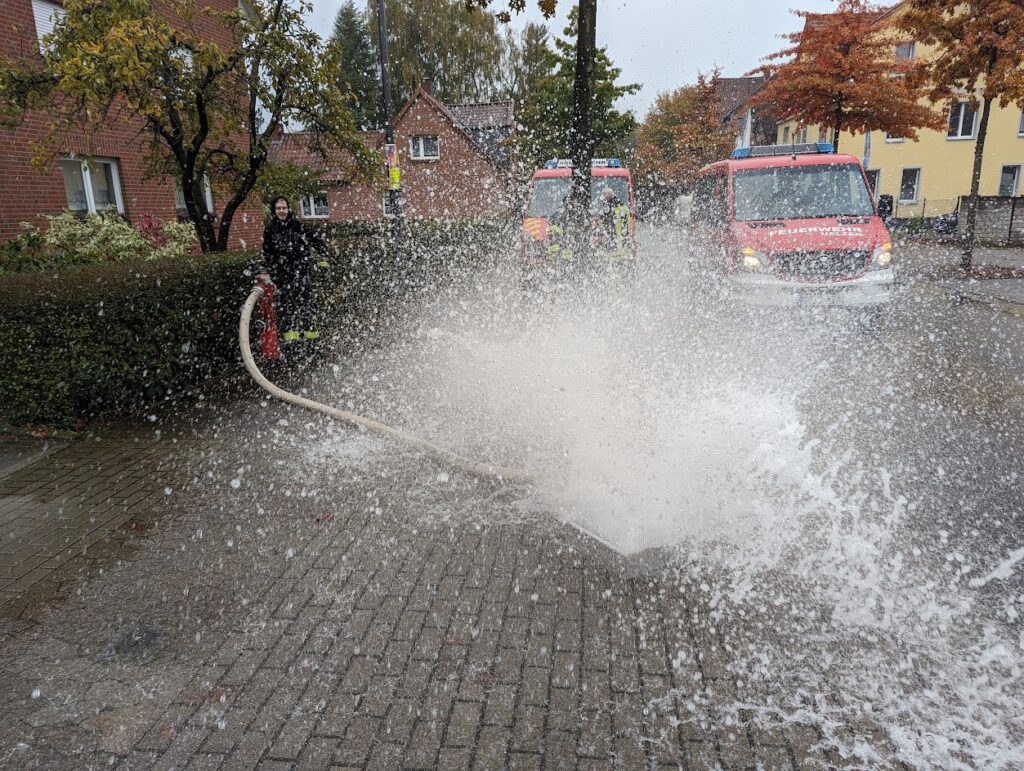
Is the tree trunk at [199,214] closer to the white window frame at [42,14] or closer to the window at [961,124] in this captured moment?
the white window frame at [42,14]

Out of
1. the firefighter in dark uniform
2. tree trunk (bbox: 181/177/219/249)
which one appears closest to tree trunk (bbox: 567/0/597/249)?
the firefighter in dark uniform

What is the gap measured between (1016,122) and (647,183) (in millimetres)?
21456

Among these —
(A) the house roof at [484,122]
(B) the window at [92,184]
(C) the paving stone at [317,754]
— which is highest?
(A) the house roof at [484,122]

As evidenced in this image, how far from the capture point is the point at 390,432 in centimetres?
565

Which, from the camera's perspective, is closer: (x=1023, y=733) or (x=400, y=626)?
(x=1023, y=733)

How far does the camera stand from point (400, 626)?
3.31 m

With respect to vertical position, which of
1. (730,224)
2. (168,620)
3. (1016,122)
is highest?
(1016,122)

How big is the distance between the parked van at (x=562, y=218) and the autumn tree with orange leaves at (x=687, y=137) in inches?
1084

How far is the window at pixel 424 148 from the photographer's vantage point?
132 ft

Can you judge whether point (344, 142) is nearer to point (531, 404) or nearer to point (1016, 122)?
point (531, 404)

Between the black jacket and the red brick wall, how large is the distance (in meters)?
31.1

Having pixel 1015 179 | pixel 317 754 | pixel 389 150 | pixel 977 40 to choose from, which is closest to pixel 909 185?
pixel 1015 179

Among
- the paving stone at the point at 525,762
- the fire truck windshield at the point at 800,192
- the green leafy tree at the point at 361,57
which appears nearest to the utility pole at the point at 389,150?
the fire truck windshield at the point at 800,192

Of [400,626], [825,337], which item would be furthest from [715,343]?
[400,626]
